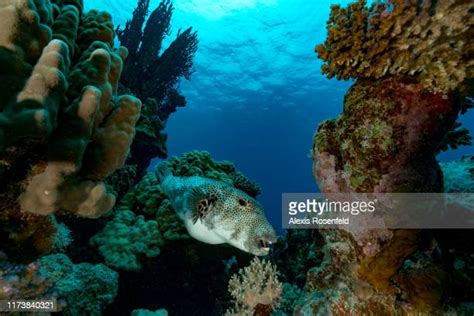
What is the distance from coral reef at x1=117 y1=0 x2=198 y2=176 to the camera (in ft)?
32.2

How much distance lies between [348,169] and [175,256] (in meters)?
3.67

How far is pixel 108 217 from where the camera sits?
6191 millimetres

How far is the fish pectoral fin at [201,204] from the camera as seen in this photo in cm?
377

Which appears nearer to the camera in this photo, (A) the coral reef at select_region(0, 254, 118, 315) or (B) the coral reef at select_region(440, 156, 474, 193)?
(A) the coral reef at select_region(0, 254, 118, 315)

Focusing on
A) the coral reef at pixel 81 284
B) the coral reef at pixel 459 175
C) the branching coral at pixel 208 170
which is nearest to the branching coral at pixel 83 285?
the coral reef at pixel 81 284

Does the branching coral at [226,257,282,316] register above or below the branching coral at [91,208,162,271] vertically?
below

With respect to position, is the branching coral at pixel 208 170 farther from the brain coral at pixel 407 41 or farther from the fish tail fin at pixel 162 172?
the brain coral at pixel 407 41

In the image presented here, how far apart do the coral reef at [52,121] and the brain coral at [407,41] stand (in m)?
2.62

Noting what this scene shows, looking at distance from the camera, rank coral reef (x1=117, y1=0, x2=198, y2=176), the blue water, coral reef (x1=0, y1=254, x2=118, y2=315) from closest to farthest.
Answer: coral reef (x1=0, y1=254, x2=118, y2=315), coral reef (x1=117, y1=0, x2=198, y2=176), the blue water

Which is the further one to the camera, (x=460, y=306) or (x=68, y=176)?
(x=460, y=306)

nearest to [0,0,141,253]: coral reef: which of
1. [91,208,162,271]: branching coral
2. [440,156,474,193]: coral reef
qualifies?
[91,208,162,271]: branching coral

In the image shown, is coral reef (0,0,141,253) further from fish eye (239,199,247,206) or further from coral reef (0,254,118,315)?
fish eye (239,199,247,206)

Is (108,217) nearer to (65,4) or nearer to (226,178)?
(226,178)

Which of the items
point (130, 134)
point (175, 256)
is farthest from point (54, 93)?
point (175, 256)
